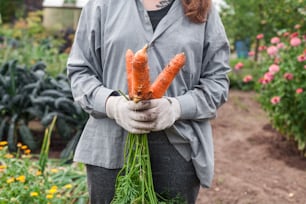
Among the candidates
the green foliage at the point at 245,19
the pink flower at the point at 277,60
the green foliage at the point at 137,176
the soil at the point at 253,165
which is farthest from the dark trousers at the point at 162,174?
the green foliage at the point at 245,19

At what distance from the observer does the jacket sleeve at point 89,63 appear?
174 centimetres

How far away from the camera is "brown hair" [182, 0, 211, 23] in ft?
5.69

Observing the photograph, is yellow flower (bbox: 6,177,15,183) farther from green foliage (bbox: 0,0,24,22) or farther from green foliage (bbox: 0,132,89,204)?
green foliage (bbox: 0,0,24,22)

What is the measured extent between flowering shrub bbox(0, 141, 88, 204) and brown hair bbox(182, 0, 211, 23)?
126cm

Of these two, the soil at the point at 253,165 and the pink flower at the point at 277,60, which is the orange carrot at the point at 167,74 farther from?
the pink flower at the point at 277,60

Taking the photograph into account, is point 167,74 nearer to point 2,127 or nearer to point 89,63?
point 89,63

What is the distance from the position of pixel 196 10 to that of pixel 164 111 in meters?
0.38

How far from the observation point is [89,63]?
1.79 metres

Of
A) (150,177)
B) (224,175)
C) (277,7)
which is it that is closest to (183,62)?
(150,177)

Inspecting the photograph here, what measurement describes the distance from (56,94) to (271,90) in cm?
195

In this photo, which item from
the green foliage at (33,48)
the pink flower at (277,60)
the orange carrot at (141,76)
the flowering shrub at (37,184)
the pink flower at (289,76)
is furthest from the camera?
the green foliage at (33,48)

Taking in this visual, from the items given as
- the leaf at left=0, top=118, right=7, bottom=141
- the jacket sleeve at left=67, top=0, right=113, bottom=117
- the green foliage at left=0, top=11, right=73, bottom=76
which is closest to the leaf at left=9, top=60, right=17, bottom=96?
the leaf at left=0, top=118, right=7, bottom=141

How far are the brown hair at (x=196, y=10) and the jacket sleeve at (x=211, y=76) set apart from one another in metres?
0.05

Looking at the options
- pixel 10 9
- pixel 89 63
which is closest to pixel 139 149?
pixel 89 63
